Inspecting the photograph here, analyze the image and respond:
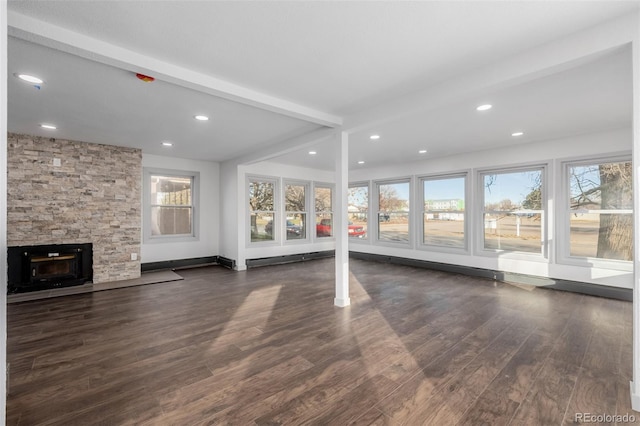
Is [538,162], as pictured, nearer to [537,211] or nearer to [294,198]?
[537,211]

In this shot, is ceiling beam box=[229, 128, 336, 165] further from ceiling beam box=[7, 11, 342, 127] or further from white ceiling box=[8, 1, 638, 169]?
ceiling beam box=[7, 11, 342, 127]

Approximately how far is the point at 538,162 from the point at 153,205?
7641 millimetres

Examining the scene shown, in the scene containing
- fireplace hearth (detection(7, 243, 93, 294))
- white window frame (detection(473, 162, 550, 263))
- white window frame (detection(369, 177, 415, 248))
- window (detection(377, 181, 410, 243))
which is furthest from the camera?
window (detection(377, 181, 410, 243))

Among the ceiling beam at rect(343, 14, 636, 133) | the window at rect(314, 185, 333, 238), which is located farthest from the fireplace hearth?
the ceiling beam at rect(343, 14, 636, 133)

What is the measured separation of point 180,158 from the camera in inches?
266

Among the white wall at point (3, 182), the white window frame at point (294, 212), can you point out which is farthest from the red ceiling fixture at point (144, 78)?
the white window frame at point (294, 212)

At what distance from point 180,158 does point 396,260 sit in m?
5.64

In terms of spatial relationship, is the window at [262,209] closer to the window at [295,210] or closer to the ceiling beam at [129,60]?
the window at [295,210]

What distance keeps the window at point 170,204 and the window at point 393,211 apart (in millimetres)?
4721

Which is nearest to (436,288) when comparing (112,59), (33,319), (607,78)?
(607,78)

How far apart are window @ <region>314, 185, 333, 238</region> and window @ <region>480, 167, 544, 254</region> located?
4196 mm

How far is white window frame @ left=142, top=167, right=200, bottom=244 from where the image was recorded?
6.38 m

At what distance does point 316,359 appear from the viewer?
264 cm

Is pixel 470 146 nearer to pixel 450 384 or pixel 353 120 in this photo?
pixel 353 120
